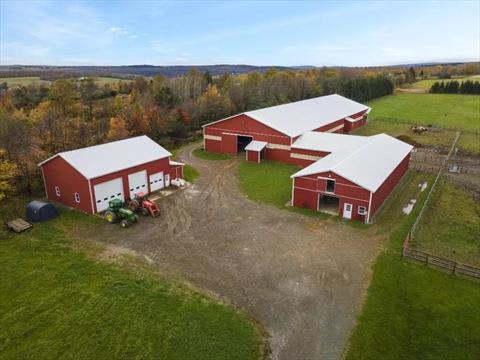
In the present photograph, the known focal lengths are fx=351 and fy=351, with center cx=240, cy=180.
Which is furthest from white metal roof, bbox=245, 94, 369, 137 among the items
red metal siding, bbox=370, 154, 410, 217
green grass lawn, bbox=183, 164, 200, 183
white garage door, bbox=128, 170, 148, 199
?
white garage door, bbox=128, 170, 148, 199

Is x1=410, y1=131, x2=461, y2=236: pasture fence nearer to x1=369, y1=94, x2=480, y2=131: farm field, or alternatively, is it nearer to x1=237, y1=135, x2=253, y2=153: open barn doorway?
x1=369, y1=94, x2=480, y2=131: farm field

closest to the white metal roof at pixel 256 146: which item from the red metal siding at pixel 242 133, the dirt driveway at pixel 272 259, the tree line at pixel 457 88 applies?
the red metal siding at pixel 242 133

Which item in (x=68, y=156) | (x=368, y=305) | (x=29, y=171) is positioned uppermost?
(x=68, y=156)

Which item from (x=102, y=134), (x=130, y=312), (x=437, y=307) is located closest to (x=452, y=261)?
(x=437, y=307)

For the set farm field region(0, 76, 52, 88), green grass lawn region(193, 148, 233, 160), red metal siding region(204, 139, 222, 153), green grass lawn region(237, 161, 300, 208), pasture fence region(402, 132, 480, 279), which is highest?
farm field region(0, 76, 52, 88)

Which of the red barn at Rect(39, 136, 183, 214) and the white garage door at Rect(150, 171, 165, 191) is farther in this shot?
the white garage door at Rect(150, 171, 165, 191)

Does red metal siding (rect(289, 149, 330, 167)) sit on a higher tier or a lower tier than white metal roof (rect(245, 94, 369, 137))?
lower

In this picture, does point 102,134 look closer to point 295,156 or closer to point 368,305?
point 295,156
